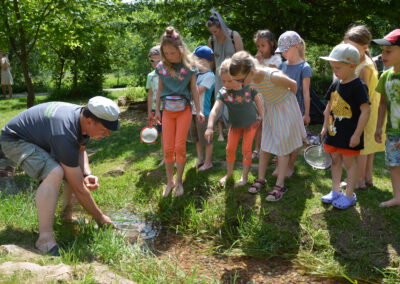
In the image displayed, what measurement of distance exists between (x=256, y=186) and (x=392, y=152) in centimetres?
135

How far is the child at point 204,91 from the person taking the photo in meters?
4.80

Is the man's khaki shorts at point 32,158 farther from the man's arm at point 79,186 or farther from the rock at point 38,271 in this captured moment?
the rock at point 38,271

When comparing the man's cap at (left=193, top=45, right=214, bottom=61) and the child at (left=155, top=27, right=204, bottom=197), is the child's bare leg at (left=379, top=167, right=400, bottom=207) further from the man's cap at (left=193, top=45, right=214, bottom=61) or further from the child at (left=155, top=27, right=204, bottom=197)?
the man's cap at (left=193, top=45, right=214, bottom=61)

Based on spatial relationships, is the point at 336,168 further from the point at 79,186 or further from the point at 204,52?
the point at 79,186

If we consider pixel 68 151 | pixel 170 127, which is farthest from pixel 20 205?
pixel 170 127

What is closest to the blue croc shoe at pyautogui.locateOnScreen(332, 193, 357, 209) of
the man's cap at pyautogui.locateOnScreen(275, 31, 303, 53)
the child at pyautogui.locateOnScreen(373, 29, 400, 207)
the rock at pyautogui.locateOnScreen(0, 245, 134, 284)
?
the child at pyautogui.locateOnScreen(373, 29, 400, 207)

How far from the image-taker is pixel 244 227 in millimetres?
3582

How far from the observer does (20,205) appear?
12.6ft

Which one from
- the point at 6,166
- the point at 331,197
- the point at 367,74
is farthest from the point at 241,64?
the point at 6,166

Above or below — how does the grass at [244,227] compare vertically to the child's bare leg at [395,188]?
below

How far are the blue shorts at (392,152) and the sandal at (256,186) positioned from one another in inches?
49.6

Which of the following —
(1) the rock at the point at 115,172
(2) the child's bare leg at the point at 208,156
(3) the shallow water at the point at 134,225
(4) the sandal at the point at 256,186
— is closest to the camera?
(3) the shallow water at the point at 134,225

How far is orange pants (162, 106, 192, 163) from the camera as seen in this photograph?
13.9ft

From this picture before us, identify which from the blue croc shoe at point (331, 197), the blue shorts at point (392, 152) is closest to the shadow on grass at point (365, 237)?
the blue croc shoe at point (331, 197)
